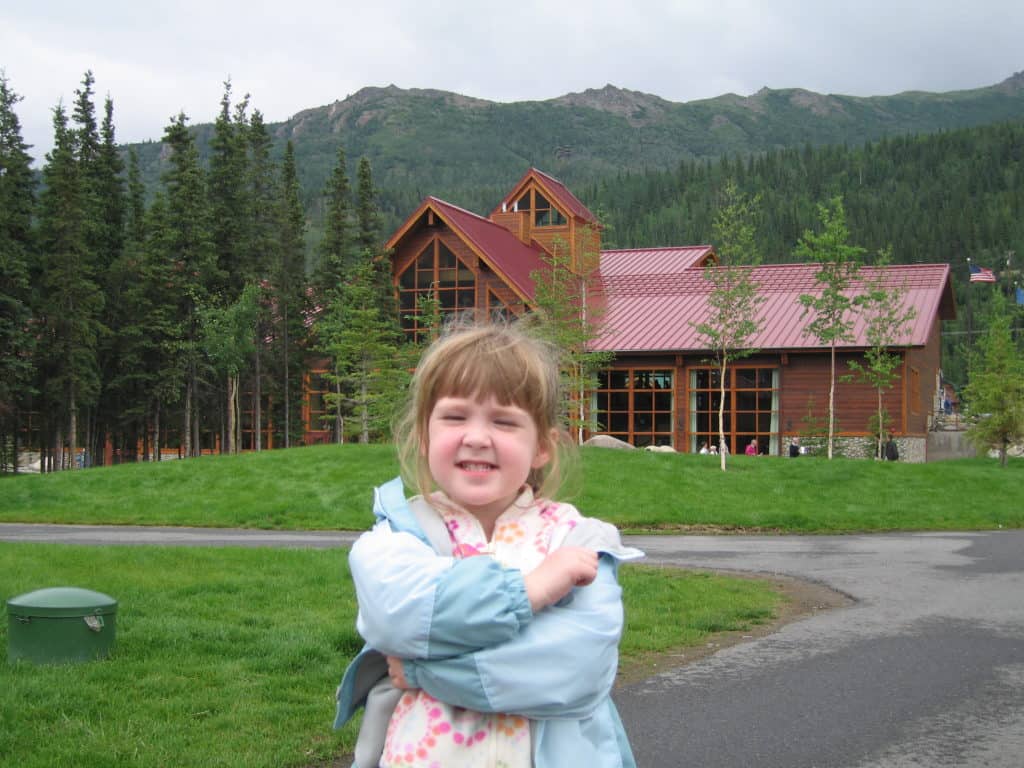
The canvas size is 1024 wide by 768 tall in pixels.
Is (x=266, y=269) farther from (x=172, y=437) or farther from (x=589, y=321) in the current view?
(x=589, y=321)

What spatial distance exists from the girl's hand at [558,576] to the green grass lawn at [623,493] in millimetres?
16846

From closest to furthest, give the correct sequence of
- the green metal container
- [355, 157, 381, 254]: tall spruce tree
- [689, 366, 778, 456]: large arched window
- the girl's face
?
the girl's face < the green metal container < [689, 366, 778, 456]: large arched window < [355, 157, 381, 254]: tall spruce tree

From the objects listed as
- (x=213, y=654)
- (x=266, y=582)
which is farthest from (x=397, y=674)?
(x=266, y=582)

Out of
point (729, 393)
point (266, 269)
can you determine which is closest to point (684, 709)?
point (729, 393)

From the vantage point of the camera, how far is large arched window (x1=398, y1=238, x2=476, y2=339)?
4369 centimetres

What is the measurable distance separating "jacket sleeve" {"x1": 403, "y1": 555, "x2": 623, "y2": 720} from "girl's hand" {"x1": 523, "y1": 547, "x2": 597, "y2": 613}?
0.06 metres

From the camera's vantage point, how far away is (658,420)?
136 feet

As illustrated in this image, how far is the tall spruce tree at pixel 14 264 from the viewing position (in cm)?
3841

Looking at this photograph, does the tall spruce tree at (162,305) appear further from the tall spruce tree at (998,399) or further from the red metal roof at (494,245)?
the tall spruce tree at (998,399)

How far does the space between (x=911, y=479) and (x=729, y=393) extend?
54.2 ft

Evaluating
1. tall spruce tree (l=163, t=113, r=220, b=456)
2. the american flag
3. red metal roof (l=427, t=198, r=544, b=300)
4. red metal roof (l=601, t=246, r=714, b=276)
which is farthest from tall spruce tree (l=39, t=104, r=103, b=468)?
the american flag

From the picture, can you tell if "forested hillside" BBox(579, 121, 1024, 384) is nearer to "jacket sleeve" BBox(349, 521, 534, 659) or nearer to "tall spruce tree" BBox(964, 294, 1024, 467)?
"tall spruce tree" BBox(964, 294, 1024, 467)

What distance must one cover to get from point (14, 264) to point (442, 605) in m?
40.6

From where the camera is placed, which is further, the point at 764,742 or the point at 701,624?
the point at 701,624
